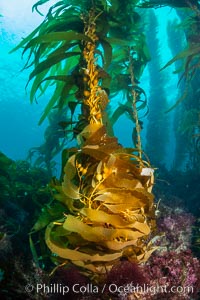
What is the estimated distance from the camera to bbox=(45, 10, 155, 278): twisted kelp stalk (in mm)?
1803

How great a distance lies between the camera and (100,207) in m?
1.94

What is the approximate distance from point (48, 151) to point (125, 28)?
12.7 ft

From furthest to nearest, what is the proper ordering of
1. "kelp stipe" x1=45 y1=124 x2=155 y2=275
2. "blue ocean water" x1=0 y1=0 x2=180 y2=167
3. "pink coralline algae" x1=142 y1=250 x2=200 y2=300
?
"blue ocean water" x1=0 y1=0 x2=180 y2=167 → "pink coralline algae" x1=142 y1=250 x2=200 y2=300 → "kelp stipe" x1=45 y1=124 x2=155 y2=275

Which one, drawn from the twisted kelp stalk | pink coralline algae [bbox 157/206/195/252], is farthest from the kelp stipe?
pink coralline algae [bbox 157/206/195/252]

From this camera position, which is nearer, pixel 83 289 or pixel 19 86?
pixel 83 289

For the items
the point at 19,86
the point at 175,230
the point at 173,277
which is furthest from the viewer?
the point at 19,86

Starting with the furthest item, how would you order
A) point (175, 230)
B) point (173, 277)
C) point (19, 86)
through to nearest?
point (19, 86)
point (175, 230)
point (173, 277)

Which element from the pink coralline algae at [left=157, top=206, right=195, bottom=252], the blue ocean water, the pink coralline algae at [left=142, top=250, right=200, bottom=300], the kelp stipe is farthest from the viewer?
the blue ocean water

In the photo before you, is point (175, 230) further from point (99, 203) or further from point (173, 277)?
point (99, 203)

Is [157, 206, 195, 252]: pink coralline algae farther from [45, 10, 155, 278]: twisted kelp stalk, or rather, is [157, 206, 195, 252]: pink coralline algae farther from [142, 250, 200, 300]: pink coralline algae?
[45, 10, 155, 278]: twisted kelp stalk

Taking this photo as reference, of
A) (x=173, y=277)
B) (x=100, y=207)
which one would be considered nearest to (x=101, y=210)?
(x=100, y=207)

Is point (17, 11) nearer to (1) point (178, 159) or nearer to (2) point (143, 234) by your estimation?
(1) point (178, 159)

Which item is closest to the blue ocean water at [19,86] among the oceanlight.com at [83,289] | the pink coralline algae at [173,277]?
the oceanlight.com at [83,289]

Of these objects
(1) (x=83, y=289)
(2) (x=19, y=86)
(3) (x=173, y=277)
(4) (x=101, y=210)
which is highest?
(4) (x=101, y=210)
